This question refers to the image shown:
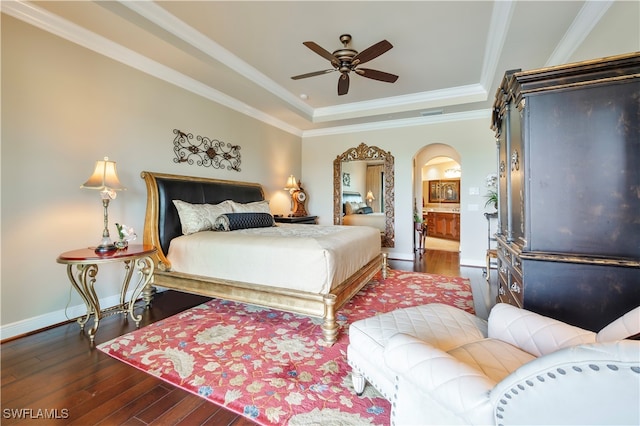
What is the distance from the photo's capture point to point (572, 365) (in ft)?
2.13

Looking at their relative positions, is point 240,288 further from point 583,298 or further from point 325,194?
point 325,194

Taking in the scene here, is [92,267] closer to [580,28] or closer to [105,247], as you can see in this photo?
[105,247]

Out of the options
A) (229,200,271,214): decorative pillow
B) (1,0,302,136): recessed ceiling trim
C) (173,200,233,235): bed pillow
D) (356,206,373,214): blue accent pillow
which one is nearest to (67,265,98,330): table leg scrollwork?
(173,200,233,235): bed pillow

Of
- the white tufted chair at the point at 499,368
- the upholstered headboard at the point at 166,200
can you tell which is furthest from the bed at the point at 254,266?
the white tufted chair at the point at 499,368

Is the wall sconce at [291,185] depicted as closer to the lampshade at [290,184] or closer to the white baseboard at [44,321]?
the lampshade at [290,184]

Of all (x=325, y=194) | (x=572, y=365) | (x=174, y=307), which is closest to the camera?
(x=572, y=365)

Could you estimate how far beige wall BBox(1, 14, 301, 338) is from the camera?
2.46 m

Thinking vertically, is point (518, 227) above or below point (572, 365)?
above

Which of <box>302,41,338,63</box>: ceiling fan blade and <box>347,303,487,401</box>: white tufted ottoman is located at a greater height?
<box>302,41,338,63</box>: ceiling fan blade

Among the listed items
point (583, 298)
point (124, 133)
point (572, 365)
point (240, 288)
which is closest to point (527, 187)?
point (583, 298)

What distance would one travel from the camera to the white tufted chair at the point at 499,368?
2.03 ft

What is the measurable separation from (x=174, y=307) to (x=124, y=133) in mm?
2119

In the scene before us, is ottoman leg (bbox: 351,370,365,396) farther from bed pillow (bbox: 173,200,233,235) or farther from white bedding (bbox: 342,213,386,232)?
white bedding (bbox: 342,213,386,232)

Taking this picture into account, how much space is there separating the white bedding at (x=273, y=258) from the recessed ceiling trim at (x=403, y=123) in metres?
3.57
